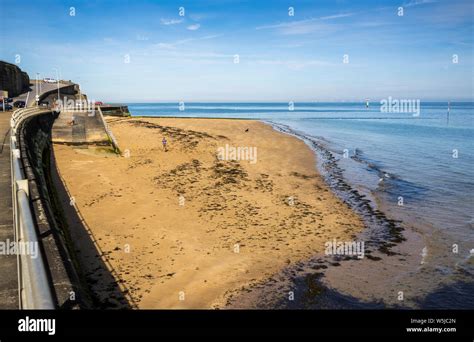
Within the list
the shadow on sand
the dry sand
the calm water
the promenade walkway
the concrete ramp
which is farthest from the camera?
the concrete ramp

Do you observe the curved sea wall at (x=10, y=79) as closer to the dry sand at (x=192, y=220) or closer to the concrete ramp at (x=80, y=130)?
the concrete ramp at (x=80, y=130)

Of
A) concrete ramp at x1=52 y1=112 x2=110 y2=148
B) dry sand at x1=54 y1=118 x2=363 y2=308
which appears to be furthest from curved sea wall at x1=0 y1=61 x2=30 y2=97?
dry sand at x1=54 y1=118 x2=363 y2=308

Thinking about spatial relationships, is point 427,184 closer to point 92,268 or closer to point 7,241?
point 92,268

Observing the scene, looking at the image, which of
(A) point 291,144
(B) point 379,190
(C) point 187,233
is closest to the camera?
(C) point 187,233

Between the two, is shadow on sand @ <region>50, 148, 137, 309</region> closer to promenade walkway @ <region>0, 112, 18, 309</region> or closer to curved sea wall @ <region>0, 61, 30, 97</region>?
promenade walkway @ <region>0, 112, 18, 309</region>

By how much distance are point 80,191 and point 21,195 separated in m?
13.0

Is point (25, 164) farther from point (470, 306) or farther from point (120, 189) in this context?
point (470, 306)

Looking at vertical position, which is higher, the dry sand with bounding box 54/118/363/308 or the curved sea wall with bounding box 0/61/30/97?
the curved sea wall with bounding box 0/61/30/97

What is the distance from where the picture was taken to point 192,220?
15250mm

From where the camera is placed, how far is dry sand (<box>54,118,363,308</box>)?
34.4 ft

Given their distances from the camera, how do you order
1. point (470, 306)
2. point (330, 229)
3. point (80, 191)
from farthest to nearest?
1. point (80, 191)
2. point (330, 229)
3. point (470, 306)

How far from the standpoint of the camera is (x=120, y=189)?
1878cm

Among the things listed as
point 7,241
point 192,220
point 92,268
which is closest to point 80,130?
point 192,220

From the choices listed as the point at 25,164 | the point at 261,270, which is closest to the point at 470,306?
the point at 261,270
